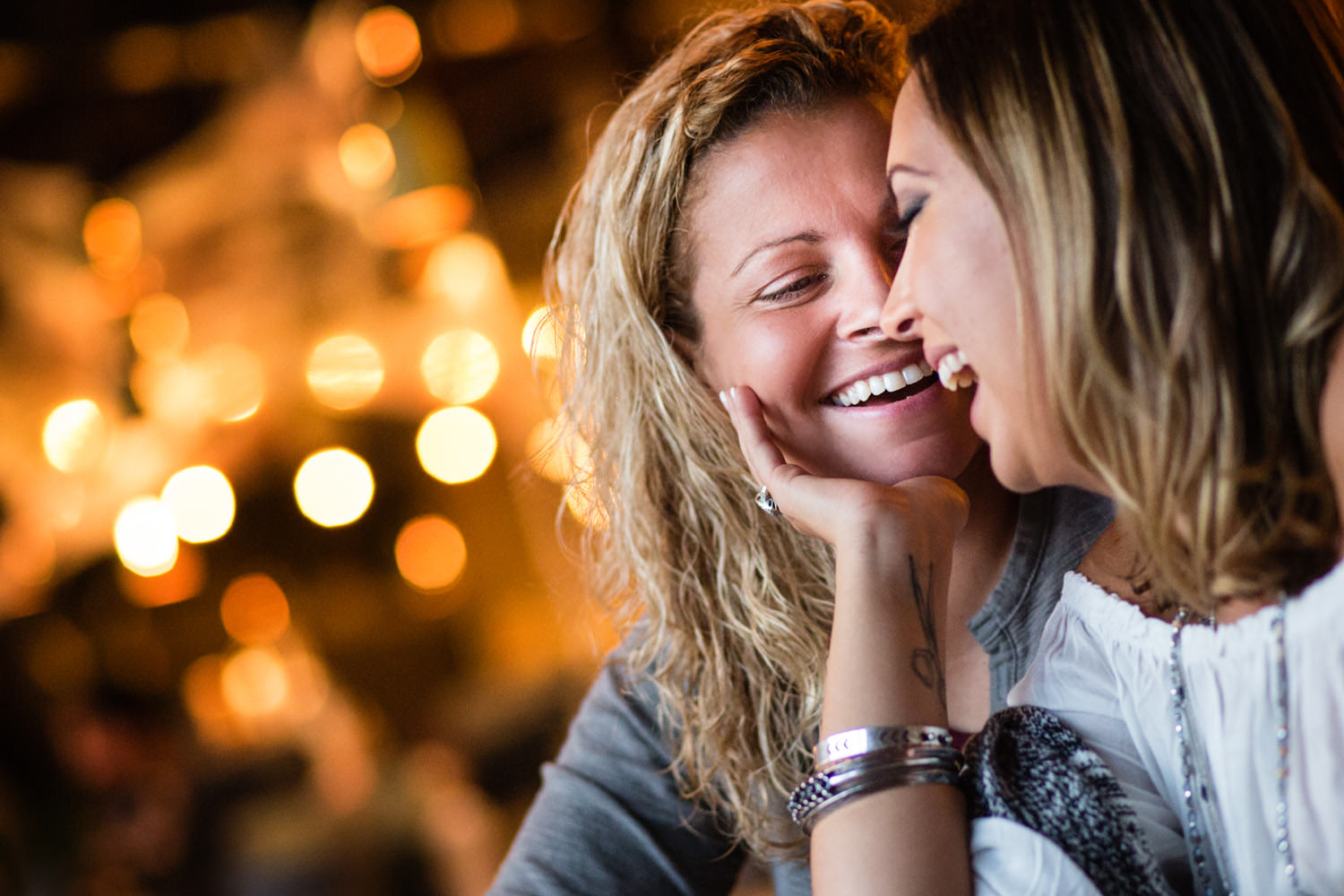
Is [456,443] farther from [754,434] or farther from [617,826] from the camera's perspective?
[754,434]

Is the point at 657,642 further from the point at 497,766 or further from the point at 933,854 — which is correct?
the point at 497,766

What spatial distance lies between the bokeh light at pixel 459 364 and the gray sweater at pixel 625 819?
169 cm

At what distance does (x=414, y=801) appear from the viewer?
11.0 ft

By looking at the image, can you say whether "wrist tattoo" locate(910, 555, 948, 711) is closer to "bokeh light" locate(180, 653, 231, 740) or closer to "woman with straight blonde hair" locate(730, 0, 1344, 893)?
"woman with straight blonde hair" locate(730, 0, 1344, 893)

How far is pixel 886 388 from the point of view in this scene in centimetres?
113

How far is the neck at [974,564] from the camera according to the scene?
1184mm

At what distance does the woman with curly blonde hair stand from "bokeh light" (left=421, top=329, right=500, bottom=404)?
157 centimetres

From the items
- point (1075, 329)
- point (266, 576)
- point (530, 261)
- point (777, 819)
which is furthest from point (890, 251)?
point (266, 576)

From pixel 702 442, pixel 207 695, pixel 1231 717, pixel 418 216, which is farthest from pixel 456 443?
pixel 1231 717

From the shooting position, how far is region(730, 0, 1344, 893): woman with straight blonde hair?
2.31 ft

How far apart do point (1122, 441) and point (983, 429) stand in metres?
0.14

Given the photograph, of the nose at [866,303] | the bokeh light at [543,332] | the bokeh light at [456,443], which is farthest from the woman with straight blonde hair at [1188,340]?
the bokeh light at [456,443]

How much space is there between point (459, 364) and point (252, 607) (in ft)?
5.29

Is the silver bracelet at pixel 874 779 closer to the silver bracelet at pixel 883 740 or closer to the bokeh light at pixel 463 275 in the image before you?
the silver bracelet at pixel 883 740
